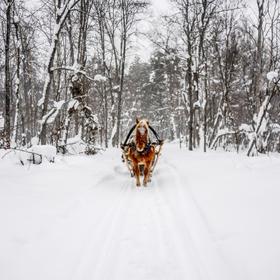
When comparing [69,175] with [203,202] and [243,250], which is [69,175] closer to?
[203,202]

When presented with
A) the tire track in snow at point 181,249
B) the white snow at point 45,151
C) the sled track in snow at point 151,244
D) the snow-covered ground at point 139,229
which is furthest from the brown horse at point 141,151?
the tire track in snow at point 181,249

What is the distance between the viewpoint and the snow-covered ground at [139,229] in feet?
11.5

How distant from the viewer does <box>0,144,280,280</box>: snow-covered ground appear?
351 cm

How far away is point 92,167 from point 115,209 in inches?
187

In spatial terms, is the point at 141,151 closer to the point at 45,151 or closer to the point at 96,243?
the point at 45,151

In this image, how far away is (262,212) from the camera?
4.86 meters

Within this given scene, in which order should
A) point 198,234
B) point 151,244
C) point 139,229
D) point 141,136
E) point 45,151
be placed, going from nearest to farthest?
point 151,244, point 198,234, point 139,229, point 141,136, point 45,151

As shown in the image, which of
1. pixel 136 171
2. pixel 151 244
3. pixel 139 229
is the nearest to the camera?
pixel 151 244

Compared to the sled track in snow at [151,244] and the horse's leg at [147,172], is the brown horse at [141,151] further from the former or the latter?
the sled track in snow at [151,244]

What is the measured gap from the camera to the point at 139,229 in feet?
16.2

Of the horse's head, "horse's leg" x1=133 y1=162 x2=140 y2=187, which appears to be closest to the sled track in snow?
"horse's leg" x1=133 y1=162 x2=140 y2=187

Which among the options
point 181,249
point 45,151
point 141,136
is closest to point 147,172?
point 141,136

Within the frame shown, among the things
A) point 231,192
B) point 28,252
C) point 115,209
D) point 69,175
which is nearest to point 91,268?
point 28,252

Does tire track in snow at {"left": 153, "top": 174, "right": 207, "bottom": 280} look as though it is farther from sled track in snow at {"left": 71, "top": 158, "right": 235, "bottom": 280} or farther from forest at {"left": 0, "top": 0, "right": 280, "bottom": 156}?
forest at {"left": 0, "top": 0, "right": 280, "bottom": 156}
